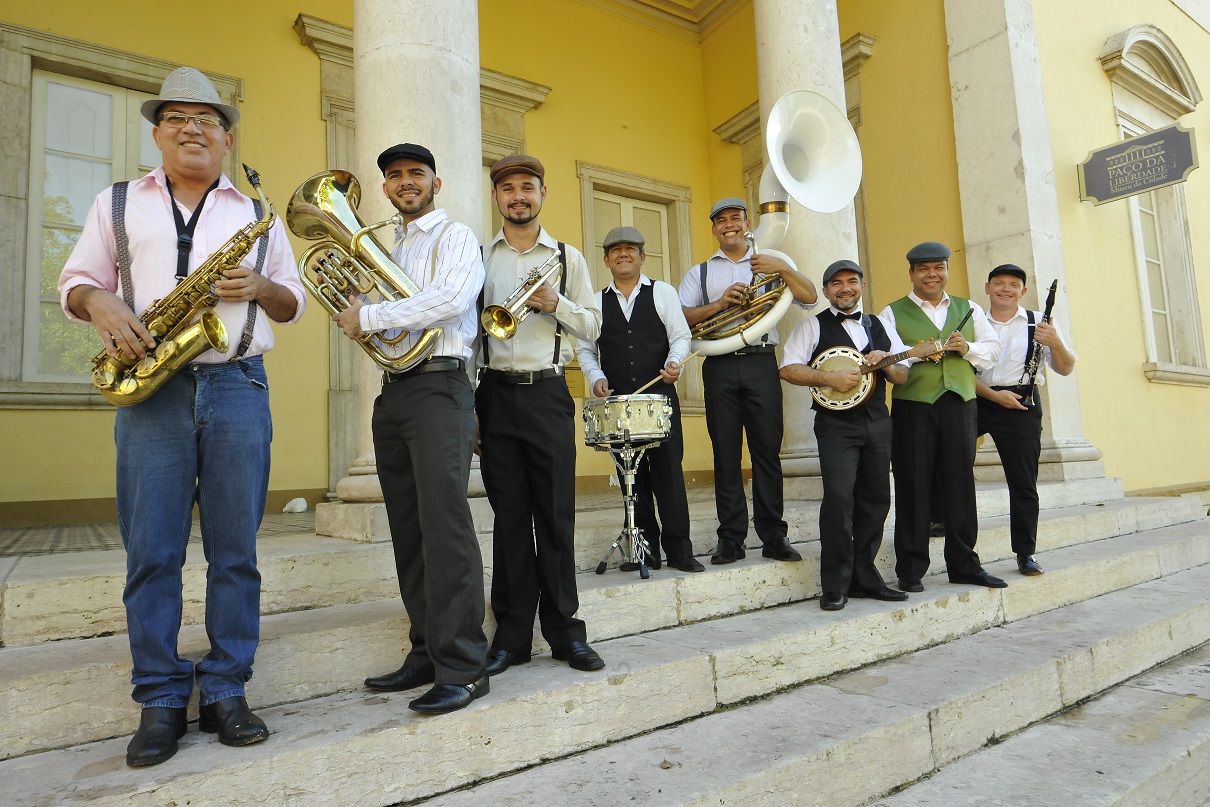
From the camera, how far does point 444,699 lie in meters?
2.51

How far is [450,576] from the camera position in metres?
2.66

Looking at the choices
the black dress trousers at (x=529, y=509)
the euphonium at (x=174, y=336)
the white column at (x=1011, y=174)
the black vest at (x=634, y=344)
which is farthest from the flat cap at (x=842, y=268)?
the white column at (x=1011, y=174)

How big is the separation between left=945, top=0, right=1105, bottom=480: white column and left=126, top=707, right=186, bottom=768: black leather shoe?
6.87m

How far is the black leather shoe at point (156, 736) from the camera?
7.13 feet

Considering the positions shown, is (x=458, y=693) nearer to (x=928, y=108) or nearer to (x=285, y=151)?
(x=285, y=151)

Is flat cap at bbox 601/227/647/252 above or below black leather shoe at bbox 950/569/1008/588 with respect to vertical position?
above

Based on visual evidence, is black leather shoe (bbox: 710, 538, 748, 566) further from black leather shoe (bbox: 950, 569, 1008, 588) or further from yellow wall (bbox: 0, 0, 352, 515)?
yellow wall (bbox: 0, 0, 352, 515)

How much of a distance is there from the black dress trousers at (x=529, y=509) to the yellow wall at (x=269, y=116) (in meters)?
4.51

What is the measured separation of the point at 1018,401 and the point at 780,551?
1.85 meters

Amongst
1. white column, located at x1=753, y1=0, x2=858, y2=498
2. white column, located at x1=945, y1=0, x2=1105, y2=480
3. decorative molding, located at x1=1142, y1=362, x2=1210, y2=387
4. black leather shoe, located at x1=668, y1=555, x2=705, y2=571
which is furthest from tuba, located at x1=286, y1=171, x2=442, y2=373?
decorative molding, located at x1=1142, y1=362, x2=1210, y2=387

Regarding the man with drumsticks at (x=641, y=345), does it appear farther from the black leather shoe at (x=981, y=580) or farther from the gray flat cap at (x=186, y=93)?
the gray flat cap at (x=186, y=93)

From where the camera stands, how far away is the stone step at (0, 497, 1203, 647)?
296 cm

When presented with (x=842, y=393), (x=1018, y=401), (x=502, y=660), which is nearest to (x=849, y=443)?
(x=842, y=393)

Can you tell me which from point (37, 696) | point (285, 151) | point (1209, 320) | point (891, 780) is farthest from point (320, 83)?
point (1209, 320)
